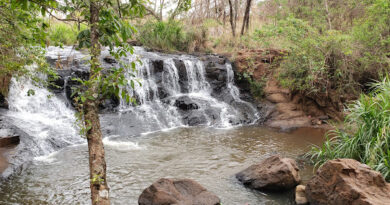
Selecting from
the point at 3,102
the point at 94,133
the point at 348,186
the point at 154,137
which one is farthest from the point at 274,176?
the point at 3,102

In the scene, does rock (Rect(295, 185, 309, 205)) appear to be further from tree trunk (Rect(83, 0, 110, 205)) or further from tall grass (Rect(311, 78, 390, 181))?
tree trunk (Rect(83, 0, 110, 205))

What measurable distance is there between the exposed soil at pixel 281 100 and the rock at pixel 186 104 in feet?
8.91

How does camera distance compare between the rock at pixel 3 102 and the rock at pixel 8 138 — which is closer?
the rock at pixel 8 138

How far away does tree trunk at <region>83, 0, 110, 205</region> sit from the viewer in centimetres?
226

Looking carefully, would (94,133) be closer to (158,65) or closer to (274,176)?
(274,176)

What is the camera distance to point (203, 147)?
7.46 metres

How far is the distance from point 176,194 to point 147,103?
6889 mm

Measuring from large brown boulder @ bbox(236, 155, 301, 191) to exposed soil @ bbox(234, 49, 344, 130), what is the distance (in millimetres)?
4742

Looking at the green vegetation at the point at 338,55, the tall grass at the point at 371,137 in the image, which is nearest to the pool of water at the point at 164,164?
the tall grass at the point at 371,137

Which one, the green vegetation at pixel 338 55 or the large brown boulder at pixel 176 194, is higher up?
the green vegetation at pixel 338 55

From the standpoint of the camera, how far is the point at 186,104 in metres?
10.8

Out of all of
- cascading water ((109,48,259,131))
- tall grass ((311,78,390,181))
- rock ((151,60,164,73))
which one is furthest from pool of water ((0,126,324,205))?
rock ((151,60,164,73))

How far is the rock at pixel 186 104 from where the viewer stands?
1079 cm

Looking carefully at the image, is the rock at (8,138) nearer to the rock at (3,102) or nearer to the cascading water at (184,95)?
the rock at (3,102)
